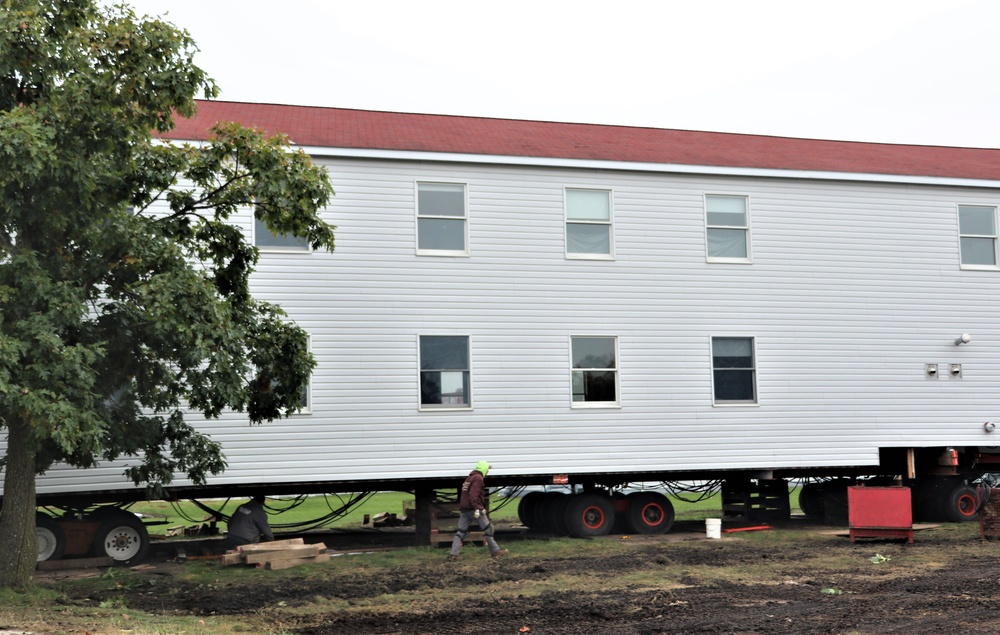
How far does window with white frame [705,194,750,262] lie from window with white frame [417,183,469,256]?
4904 mm

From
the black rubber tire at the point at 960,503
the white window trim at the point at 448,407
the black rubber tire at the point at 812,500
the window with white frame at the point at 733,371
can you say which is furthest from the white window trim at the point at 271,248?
the black rubber tire at the point at 960,503

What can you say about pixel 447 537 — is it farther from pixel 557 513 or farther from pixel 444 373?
pixel 444 373

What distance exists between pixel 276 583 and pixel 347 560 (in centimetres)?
253

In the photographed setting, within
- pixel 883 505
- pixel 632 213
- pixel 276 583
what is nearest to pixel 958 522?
pixel 883 505

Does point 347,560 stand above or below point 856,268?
below

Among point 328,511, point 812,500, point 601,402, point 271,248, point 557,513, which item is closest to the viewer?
A: point 271,248

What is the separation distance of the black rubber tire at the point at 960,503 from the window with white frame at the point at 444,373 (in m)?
10.3

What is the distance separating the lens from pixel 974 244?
23.2 m

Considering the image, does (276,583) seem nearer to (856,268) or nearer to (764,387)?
(764,387)

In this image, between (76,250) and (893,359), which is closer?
(76,250)

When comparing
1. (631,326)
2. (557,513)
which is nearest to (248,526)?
(557,513)

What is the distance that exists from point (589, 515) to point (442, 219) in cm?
619

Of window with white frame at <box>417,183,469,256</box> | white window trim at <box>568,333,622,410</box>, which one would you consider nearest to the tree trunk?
window with white frame at <box>417,183,469,256</box>

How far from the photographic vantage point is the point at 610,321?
20984mm
